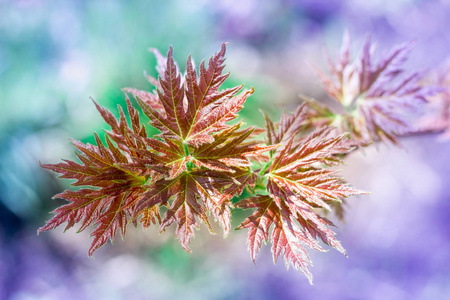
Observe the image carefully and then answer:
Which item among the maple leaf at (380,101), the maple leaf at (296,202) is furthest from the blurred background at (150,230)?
the maple leaf at (296,202)

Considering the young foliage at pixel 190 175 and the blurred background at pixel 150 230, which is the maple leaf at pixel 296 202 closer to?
the young foliage at pixel 190 175

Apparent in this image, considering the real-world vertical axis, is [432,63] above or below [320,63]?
above

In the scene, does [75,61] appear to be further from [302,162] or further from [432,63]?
[432,63]

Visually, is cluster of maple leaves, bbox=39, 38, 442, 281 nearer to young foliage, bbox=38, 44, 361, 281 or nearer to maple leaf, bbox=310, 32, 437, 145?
young foliage, bbox=38, 44, 361, 281

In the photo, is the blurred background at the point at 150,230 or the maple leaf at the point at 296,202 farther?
the blurred background at the point at 150,230

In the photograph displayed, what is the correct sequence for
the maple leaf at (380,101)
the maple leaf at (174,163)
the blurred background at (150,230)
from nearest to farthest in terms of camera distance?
the maple leaf at (174,163) → the maple leaf at (380,101) → the blurred background at (150,230)

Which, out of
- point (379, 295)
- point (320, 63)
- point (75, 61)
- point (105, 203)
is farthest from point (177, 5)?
point (379, 295)
